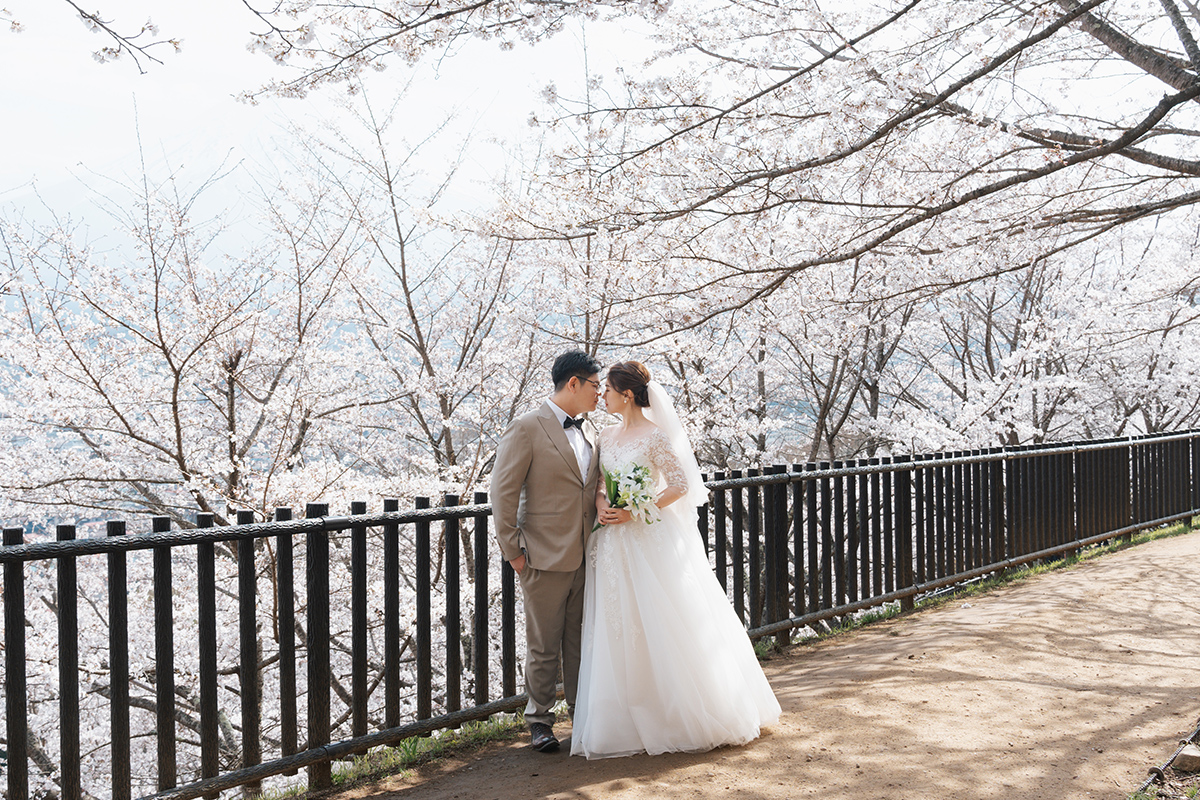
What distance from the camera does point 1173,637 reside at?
5293 mm

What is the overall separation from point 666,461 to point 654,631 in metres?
0.80

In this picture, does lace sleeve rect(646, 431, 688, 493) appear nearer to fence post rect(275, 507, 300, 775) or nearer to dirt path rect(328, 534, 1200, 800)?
dirt path rect(328, 534, 1200, 800)

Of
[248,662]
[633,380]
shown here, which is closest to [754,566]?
[633,380]

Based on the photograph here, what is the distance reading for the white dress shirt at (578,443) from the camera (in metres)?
3.87

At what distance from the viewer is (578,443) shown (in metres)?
4.01

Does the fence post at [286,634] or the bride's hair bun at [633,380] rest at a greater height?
the bride's hair bun at [633,380]

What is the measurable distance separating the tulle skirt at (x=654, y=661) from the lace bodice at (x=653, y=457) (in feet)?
0.86

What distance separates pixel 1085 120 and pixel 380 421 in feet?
41.3

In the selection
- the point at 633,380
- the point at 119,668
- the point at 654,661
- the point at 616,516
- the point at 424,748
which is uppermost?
the point at 633,380

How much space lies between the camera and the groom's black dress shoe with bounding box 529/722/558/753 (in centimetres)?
384

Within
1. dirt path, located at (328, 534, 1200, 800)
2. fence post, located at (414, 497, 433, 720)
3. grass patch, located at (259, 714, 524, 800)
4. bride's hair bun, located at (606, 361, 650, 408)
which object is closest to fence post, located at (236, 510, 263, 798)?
grass patch, located at (259, 714, 524, 800)

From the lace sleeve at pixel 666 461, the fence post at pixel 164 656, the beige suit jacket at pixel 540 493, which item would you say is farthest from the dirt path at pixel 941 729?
the lace sleeve at pixel 666 461

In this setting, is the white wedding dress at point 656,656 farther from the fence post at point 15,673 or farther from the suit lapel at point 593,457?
the fence post at point 15,673

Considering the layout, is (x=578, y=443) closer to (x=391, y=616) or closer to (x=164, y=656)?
(x=391, y=616)
